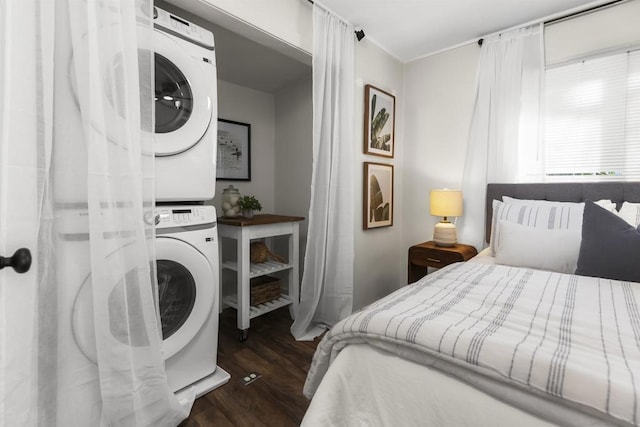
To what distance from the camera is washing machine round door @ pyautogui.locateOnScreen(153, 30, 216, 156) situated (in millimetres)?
1399

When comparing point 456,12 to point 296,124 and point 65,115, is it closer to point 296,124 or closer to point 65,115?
point 296,124

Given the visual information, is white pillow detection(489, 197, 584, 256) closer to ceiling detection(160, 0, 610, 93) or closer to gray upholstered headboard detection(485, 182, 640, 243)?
gray upholstered headboard detection(485, 182, 640, 243)

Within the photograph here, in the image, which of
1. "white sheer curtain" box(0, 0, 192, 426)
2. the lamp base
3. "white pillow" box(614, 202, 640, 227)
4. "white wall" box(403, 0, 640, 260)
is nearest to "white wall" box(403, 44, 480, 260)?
"white wall" box(403, 0, 640, 260)

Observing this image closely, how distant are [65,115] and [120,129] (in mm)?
162

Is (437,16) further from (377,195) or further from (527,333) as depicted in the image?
(527,333)

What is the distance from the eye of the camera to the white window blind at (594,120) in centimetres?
211

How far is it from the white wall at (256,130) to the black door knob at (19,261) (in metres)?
1.99

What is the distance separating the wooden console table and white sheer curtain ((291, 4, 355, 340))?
284mm

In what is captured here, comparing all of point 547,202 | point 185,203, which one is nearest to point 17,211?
point 185,203

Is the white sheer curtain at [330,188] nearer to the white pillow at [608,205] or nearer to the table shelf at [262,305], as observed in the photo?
the table shelf at [262,305]

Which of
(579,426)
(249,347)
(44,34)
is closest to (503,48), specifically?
(579,426)

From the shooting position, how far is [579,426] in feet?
1.95

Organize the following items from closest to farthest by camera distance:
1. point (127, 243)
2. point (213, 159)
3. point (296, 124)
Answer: point (127, 243)
point (213, 159)
point (296, 124)

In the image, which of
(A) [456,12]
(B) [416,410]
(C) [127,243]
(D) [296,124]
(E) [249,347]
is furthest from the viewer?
(D) [296,124]
